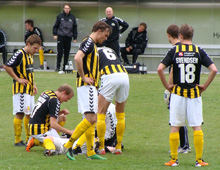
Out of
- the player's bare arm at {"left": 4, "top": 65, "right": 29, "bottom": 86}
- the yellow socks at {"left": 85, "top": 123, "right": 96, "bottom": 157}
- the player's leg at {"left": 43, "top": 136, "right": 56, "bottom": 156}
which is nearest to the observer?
the yellow socks at {"left": 85, "top": 123, "right": 96, "bottom": 157}

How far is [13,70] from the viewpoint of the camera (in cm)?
863

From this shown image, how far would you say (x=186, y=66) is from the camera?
6.88 meters

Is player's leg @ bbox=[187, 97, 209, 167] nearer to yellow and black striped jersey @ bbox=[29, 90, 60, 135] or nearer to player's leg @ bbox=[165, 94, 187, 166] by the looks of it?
player's leg @ bbox=[165, 94, 187, 166]

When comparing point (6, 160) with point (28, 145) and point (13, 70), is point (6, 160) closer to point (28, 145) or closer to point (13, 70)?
point (28, 145)

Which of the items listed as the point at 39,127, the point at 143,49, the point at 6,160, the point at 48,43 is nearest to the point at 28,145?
the point at 39,127

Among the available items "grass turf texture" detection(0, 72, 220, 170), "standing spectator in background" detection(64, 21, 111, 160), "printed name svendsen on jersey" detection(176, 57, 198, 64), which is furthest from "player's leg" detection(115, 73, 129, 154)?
"printed name svendsen on jersey" detection(176, 57, 198, 64)

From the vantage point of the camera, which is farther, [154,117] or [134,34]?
[134,34]

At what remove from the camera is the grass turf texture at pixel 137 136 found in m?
7.11

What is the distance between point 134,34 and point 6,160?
47.5 ft

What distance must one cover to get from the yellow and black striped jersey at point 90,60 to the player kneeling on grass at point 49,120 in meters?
0.70

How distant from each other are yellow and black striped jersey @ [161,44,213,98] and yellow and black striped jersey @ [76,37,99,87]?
1.03m

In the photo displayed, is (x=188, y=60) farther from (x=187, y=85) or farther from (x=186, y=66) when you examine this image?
(x=187, y=85)

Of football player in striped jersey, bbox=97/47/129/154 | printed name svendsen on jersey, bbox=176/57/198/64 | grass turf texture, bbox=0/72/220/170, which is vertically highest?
printed name svendsen on jersey, bbox=176/57/198/64

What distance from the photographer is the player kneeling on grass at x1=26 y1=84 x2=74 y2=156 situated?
25.8 ft
